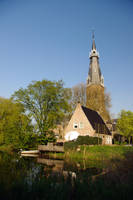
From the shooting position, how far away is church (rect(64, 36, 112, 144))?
31062 millimetres

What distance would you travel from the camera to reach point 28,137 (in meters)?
25.2

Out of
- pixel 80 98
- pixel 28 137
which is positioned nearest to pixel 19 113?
pixel 28 137

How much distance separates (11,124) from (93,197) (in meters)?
22.5

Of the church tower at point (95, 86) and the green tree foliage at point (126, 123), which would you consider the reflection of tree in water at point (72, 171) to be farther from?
the church tower at point (95, 86)

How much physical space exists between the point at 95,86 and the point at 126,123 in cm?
2168

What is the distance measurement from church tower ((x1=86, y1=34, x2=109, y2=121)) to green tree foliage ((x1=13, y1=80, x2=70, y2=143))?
1935 centimetres

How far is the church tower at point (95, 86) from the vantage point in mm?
45881

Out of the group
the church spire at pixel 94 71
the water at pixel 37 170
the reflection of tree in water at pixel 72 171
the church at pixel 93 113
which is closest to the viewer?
the water at pixel 37 170

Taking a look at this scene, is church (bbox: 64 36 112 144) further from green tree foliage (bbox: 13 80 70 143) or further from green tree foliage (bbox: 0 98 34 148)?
green tree foliage (bbox: 0 98 34 148)

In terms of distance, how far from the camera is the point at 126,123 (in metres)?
36.0

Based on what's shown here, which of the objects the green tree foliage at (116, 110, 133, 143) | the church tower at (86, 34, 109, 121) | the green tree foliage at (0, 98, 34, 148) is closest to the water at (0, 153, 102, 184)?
the green tree foliage at (0, 98, 34, 148)

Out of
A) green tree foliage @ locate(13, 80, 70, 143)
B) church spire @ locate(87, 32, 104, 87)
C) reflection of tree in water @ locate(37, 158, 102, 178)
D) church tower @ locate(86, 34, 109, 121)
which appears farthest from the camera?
church spire @ locate(87, 32, 104, 87)

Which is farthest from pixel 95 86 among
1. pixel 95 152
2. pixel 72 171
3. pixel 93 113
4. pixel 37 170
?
pixel 37 170

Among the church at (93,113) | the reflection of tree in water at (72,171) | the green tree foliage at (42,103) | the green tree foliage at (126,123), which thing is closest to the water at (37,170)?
the reflection of tree in water at (72,171)
